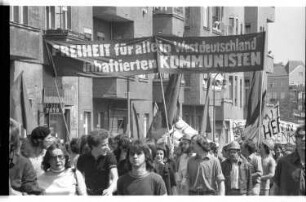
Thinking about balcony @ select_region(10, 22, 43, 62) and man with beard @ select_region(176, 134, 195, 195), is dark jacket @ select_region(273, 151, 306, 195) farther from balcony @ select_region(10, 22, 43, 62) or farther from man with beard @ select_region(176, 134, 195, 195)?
balcony @ select_region(10, 22, 43, 62)

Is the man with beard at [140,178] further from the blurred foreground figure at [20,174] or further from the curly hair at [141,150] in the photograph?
the blurred foreground figure at [20,174]

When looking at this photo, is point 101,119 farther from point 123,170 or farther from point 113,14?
point 123,170

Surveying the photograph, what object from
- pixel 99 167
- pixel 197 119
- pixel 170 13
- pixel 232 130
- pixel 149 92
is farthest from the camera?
pixel 170 13

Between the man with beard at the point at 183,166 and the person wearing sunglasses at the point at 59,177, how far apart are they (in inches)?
86.2

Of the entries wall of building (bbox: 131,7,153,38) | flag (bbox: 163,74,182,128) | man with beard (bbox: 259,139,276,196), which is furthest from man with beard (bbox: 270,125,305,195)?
wall of building (bbox: 131,7,153,38)

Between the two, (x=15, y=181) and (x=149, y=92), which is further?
(x=149, y=92)

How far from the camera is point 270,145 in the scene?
43.5 feet

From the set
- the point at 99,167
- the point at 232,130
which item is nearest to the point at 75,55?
the point at 99,167

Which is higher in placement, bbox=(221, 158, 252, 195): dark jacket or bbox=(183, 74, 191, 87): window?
bbox=(183, 74, 191, 87): window

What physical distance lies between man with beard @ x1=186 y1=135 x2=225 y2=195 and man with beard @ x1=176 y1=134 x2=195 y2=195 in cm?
14

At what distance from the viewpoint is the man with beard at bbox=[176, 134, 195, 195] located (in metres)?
11.0

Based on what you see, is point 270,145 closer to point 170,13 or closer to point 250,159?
point 250,159

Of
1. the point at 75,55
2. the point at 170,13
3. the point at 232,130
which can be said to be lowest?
the point at 232,130

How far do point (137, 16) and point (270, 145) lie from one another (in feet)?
65.2
